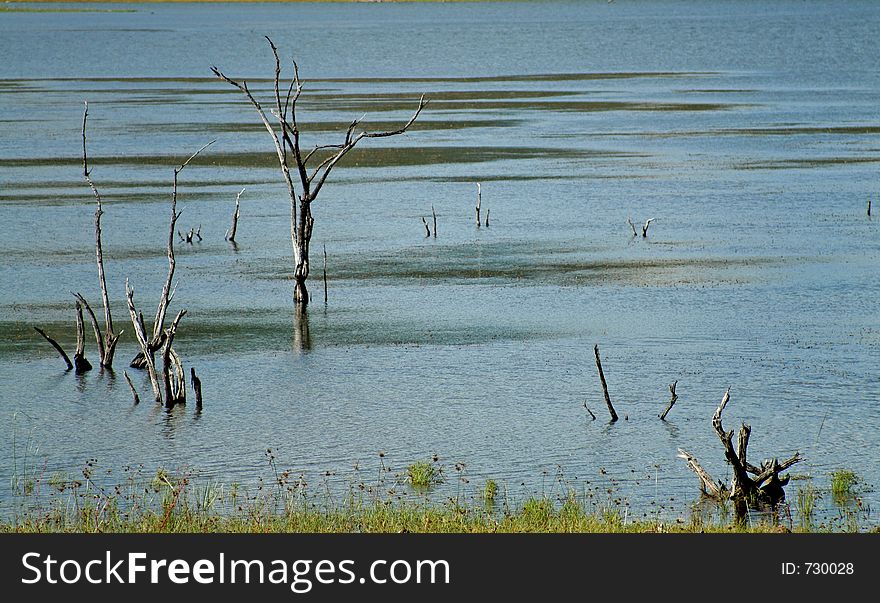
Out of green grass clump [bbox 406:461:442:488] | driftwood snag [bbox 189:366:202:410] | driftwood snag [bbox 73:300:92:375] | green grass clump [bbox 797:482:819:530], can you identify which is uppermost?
driftwood snag [bbox 73:300:92:375]

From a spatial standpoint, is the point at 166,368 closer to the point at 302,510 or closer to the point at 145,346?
the point at 145,346

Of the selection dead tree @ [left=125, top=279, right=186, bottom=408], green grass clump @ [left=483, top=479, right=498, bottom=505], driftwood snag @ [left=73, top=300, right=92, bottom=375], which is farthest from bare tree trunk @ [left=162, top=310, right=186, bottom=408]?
green grass clump @ [left=483, top=479, right=498, bottom=505]

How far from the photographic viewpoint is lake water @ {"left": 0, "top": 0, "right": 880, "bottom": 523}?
799 inches

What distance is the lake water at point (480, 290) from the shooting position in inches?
799

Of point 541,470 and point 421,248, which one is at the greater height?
point 421,248

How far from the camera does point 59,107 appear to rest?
226 feet

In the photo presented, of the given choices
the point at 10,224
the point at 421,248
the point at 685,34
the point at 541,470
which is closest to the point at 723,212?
the point at 421,248

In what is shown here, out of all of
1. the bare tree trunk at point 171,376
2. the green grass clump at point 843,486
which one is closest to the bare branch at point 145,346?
the bare tree trunk at point 171,376

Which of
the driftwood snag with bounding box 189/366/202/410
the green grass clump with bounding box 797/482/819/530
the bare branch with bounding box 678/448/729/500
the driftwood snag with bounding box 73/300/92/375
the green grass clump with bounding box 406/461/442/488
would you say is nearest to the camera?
the green grass clump with bounding box 797/482/819/530

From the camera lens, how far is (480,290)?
29.8 metres

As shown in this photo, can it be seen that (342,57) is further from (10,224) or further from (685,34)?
(10,224)

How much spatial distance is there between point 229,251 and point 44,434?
1333 centimetres

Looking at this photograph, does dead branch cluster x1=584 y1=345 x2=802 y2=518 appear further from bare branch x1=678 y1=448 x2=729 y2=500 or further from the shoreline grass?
the shoreline grass

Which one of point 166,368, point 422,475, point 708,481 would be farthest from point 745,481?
point 166,368
